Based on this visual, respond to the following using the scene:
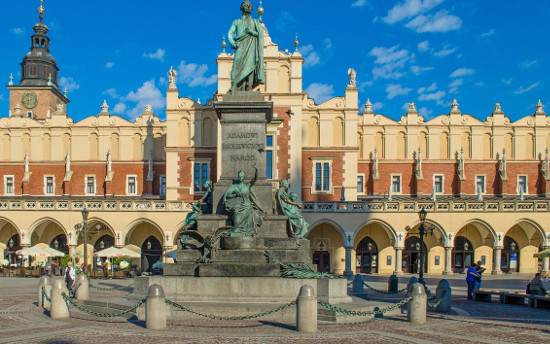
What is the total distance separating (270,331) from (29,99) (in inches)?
2558

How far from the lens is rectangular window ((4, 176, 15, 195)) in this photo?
48844 mm

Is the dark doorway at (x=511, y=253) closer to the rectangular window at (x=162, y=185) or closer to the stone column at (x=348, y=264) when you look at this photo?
the stone column at (x=348, y=264)

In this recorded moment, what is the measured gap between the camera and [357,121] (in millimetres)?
45906

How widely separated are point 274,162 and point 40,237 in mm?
17878

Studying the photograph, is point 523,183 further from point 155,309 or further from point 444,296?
point 155,309

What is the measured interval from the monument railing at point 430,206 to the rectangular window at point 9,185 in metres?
24.9

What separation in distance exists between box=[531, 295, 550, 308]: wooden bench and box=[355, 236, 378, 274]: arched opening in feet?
80.4

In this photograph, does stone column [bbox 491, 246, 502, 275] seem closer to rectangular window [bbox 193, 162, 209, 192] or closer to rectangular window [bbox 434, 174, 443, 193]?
rectangular window [bbox 434, 174, 443, 193]

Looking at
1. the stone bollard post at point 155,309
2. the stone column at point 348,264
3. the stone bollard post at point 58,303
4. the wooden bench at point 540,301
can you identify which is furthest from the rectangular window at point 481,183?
the stone bollard post at point 155,309

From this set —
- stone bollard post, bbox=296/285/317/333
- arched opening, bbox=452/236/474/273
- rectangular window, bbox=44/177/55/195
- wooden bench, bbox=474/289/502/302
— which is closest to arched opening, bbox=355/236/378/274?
arched opening, bbox=452/236/474/273

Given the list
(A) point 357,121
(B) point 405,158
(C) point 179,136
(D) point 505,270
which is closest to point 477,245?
(D) point 505,270

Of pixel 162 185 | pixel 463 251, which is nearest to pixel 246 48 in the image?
pixel 463 251

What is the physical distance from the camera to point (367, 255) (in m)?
43.4

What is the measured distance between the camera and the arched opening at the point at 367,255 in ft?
142
